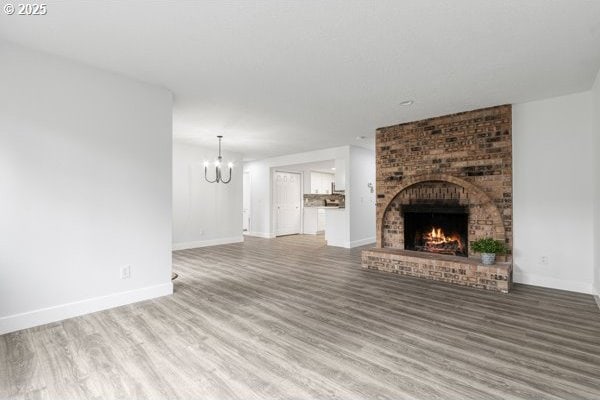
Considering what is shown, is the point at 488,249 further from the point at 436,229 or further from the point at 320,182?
the point at 320,182

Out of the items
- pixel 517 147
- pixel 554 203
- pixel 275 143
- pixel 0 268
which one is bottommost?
pixel 0 268

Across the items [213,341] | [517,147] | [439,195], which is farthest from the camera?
[439,195]

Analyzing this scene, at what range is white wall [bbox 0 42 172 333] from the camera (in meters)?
2.58

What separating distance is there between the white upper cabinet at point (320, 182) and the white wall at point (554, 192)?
22.4 feet

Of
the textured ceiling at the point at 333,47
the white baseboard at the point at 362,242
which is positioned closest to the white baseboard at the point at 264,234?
the white baseboard at the point at 362,242

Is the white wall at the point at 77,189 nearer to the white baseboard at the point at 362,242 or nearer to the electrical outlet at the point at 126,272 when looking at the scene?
the electrical outlet at the point at 126,272

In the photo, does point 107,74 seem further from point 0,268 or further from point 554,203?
point 554,203

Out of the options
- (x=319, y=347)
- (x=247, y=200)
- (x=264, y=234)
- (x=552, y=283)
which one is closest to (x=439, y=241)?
(x=552, y=283)

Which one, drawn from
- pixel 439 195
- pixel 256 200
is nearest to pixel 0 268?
pixel 439 195

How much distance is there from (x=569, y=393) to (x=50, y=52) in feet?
15.7

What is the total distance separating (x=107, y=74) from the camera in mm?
3121

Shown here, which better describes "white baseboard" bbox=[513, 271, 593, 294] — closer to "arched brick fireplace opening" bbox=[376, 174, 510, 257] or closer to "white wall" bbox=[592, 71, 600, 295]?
"white wall" bbox=[592, 71, 600, 295]

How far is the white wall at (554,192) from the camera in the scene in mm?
3672

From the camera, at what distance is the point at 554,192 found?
3850 millimetres
